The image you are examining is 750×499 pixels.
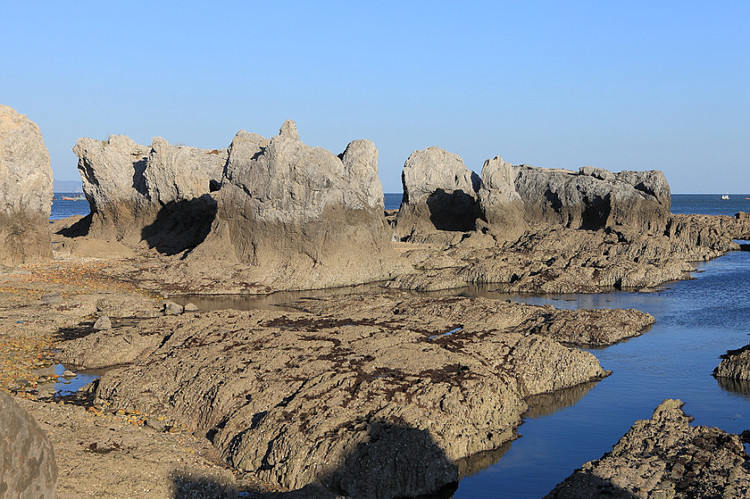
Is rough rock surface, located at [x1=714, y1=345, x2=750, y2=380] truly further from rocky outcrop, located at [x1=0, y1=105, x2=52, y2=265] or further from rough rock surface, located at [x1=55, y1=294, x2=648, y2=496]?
rocky outcrop, located at [x1=0, y1=105, x2=52, y2=265]

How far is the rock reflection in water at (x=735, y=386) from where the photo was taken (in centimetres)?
2025

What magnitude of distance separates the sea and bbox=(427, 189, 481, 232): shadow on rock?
29.8 m

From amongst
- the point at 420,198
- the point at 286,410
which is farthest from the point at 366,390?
the point at 420,198

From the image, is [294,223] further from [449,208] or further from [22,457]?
[22,457]

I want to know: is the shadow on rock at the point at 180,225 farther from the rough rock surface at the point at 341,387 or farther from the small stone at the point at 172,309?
the rough rock surface at the point at 341,387

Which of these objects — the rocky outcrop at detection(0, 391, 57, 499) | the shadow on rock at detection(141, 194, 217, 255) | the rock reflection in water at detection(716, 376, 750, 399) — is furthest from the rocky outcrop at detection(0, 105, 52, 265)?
the rock reflection in water at detection(716, 376, 750, 399)

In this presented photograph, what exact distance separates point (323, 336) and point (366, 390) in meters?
5.39

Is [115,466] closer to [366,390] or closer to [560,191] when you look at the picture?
[366,390]

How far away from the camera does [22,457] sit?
8289 mm

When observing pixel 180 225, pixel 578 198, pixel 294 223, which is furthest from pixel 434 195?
pixel 294 223

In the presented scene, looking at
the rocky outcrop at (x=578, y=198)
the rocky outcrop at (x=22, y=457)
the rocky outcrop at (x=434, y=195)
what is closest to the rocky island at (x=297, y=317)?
the rocky outcrop at (x=578, y=198)

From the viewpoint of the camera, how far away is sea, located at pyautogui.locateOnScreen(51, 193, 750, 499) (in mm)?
14883

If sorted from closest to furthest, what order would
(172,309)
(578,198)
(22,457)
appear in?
(22,457) → (172,309) → (578,198)

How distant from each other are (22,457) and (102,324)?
18.8m
